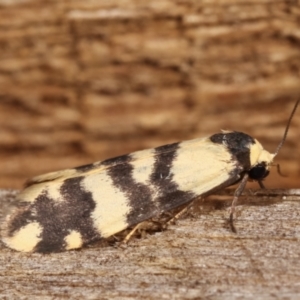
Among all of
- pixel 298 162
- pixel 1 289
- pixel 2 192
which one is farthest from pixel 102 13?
pixel 1 289

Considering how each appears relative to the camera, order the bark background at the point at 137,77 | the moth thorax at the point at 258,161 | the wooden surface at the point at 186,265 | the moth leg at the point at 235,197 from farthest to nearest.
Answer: the bark background at the point at 137,77
the moth thorax at the point at 258,161
the moth leg at the point at 235,197
the wooden surface at the point at 186,265

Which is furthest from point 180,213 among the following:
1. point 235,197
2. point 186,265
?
point 186,265

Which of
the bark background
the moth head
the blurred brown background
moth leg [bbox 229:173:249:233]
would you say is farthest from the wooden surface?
the blurred brown background

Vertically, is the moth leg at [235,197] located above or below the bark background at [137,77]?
below

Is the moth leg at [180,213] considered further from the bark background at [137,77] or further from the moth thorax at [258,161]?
the bark background at [137,77]

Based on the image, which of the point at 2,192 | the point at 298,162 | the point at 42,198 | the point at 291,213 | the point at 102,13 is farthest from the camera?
the point at 298,162

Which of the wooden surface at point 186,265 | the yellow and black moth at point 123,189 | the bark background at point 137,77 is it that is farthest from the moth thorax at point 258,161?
the bark background at point 137,77

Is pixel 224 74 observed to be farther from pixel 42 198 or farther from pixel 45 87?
Answer: pixel 42 198

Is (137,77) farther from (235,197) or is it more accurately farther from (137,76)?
(235,197)
